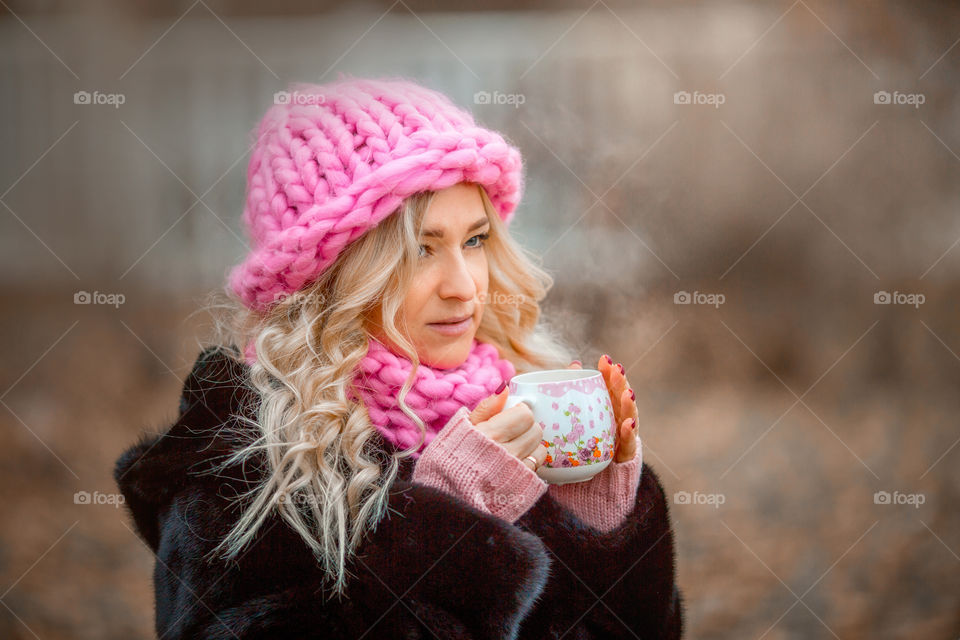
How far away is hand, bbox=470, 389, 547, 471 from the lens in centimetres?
68

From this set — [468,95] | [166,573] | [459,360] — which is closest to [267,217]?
[459,360]

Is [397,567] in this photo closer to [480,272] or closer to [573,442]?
[573,442]

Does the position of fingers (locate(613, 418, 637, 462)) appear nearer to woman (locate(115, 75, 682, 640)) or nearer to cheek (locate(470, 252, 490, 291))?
woman (locate(115, 75, 682, 640))

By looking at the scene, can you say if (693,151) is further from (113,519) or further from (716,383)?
(113,519)

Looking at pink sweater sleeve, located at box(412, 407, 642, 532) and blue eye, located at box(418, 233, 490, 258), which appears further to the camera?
blue eye, located at box(418, 233, 490, 258)

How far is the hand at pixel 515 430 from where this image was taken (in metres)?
0.68

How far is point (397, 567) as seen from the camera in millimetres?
668

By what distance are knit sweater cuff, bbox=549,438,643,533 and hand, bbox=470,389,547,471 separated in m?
0.14

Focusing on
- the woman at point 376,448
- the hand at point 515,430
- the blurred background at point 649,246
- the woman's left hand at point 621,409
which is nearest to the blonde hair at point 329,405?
the woman at point 376,448

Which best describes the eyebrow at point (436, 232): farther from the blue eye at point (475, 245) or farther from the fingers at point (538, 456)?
the fingers at point (538, 456)

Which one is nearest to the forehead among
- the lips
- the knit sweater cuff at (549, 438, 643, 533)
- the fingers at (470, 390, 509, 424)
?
the lips

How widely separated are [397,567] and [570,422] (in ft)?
0.77

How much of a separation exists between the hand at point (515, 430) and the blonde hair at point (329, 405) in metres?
0.12

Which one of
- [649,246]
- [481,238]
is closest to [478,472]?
[481,238]
